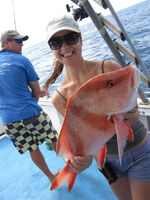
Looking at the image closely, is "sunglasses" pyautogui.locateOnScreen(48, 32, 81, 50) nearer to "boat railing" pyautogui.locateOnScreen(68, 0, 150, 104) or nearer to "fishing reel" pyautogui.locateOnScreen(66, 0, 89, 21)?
"boat railing" pyautogui.locateOnScreen(68, 0, 150, 104)

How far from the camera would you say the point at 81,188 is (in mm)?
2355

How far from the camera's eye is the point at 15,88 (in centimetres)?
219

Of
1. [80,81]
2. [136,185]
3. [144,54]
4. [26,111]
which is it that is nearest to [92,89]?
[80,81]

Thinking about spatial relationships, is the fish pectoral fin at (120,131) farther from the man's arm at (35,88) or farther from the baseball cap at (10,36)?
the baseball cap at (10,36)

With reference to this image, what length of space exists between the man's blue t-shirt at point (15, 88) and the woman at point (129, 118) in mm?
1125

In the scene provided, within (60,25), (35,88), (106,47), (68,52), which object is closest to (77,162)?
(68,52)

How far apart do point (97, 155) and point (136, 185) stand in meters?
0.51

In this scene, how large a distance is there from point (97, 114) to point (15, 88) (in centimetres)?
172

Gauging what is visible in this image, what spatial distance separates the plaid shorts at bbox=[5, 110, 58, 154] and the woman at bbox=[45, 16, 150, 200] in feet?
4.08

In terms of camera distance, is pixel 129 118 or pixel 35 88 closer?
pixel 129 118

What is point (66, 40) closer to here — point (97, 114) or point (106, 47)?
point (97, 114)

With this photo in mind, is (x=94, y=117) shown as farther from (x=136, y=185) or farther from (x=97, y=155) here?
(x=136, y=185)

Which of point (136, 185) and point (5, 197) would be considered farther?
point (5, 197)

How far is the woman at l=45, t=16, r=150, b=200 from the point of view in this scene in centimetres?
108
